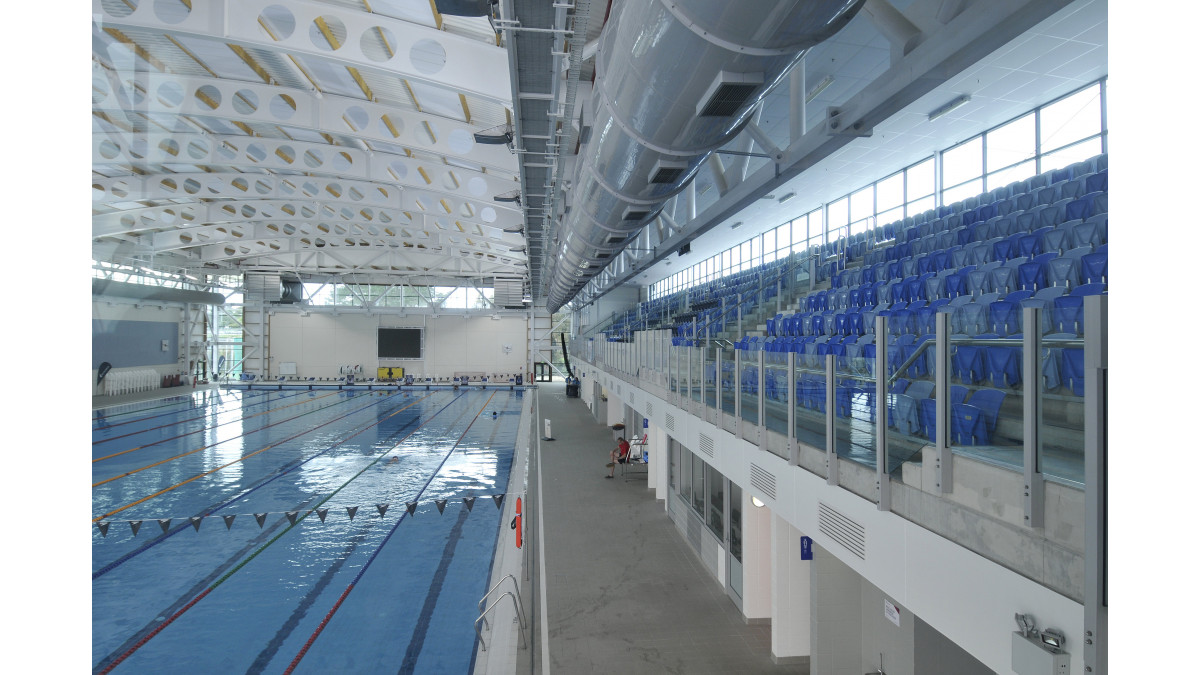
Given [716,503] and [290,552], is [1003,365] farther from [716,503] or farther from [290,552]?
[290,552]

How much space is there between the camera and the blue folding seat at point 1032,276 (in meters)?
6.14

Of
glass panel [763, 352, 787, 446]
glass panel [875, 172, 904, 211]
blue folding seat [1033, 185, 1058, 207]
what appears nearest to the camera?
glass panel [763, 352, 787, 446]

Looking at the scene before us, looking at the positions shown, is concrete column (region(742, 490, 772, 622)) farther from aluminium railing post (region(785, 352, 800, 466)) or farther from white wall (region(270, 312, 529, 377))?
white wall (region(270, 312, 529, 377))

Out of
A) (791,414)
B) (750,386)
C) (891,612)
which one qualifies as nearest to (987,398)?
(791,414)

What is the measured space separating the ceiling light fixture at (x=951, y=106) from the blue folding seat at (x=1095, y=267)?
588cm

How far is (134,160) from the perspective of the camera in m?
2.01

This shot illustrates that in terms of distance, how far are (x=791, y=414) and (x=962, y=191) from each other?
10728mm

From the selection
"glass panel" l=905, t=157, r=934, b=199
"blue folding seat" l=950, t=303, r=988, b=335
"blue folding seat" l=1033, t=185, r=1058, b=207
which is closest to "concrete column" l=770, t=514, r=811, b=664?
"blue folding seat" l=950, t=303, r=988, b=335

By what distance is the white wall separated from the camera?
4269 centimetres

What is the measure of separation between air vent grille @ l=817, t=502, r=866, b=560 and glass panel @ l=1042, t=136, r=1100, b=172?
8922mm
